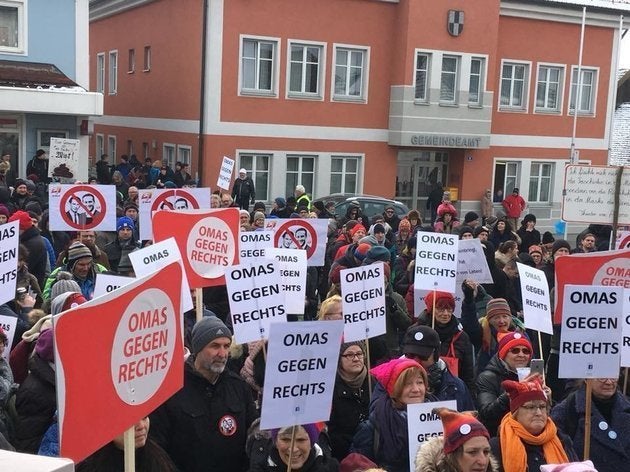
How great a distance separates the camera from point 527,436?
483 centimetres

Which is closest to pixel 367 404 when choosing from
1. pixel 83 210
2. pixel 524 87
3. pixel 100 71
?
pixel 83 210

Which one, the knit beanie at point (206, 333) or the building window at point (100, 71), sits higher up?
the building window at point (100, 71)

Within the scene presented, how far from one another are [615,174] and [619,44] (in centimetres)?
2520

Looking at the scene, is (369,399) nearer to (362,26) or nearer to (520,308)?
(520,308)

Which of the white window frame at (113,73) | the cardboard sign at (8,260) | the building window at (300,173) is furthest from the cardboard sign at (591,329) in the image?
the white window frame at (113,73)

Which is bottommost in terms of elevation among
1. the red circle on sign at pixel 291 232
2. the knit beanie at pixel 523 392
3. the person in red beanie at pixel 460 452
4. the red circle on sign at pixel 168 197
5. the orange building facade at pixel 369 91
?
the person in red beanie at pixel 460 452

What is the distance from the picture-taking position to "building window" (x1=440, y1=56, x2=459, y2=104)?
28641 mm

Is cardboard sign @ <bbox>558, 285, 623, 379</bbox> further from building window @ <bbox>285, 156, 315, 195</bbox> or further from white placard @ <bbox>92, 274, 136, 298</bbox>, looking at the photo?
building window @ <bbox>285, 156, 315, 195</bbox>

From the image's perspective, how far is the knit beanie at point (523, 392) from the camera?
4879 mm

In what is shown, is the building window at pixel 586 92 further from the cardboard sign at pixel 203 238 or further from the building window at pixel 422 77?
the cardboard sign at pixel 203 238

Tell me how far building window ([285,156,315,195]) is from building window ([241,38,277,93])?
8.00ft

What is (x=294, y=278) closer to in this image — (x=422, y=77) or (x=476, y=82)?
(x=422, y=77)

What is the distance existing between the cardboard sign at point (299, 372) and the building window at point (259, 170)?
21722 millimetres

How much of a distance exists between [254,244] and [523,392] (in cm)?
454
